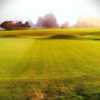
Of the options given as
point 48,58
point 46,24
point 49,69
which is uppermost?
point 46,24

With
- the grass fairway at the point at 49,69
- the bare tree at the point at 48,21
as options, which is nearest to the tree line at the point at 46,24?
the bare tree at the point at 48,21

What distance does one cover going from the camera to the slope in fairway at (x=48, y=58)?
3330mm

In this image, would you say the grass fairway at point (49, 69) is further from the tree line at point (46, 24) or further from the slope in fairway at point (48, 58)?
the tree line at point (46, 24)

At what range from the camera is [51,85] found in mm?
3238

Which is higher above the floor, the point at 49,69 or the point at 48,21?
the point at 48,21

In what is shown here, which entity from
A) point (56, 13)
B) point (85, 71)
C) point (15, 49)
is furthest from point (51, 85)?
point (56, 13)

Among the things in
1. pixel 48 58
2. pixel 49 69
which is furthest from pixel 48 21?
pixel 49 69

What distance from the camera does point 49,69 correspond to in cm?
336

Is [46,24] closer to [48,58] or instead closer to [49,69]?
[48,58]

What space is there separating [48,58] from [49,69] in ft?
0.61

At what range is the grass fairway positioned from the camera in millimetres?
3186

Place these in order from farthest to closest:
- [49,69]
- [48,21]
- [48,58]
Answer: [48,21] → [48,58] → [49,69]

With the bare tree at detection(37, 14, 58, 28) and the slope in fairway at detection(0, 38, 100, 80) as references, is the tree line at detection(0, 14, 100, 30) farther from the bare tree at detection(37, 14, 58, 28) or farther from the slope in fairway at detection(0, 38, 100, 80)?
the slope in fairway at detection(0, 38, 100, 80)

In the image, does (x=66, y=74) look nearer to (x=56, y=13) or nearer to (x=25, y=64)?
(x=25, y=64)
